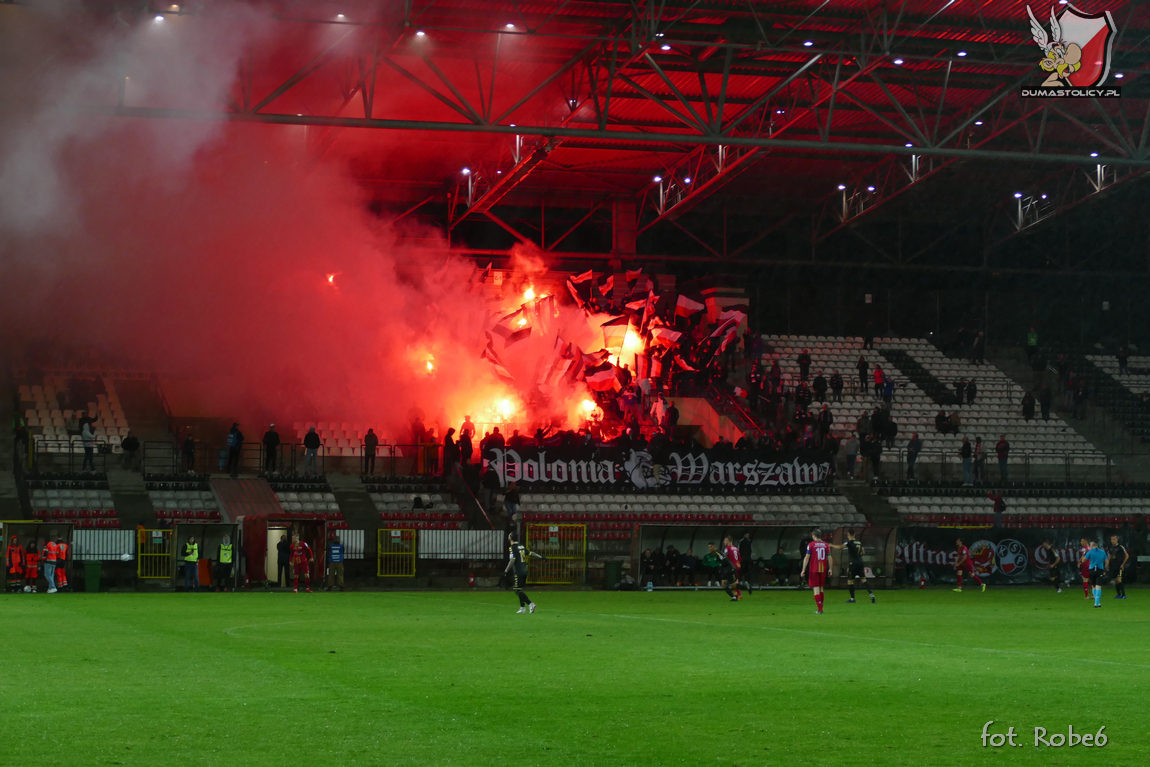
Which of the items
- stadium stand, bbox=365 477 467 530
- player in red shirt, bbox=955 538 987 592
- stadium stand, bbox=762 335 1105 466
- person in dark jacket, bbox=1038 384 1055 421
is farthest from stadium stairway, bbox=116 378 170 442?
person in dark jacket, bbox=1038 384 1055 421

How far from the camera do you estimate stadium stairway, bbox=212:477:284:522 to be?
3609 centimetres

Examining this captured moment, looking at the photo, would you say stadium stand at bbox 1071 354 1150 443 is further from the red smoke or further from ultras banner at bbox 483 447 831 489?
the red smoke

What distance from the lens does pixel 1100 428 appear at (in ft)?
158

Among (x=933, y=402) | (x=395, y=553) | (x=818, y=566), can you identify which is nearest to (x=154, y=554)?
(x=395, y=553)

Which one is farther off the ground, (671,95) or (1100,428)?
(671,95)

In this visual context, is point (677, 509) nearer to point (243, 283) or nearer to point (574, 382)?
point (574, 382)

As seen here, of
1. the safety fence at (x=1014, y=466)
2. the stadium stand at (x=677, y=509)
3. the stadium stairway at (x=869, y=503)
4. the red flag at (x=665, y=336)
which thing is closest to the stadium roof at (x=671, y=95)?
the red flag at (x=665, y=336)

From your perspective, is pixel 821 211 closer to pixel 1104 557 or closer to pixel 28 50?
pixel 1104 557

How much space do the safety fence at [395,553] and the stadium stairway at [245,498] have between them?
382 cm

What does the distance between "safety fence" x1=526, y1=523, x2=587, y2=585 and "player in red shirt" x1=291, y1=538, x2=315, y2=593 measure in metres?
5.61

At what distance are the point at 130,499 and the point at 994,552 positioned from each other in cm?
2257

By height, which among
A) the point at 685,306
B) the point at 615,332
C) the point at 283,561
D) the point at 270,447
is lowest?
the point at 283,561

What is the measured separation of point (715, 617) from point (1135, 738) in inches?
513

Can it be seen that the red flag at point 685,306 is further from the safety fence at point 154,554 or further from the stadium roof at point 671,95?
the safety fence at point 154,554
